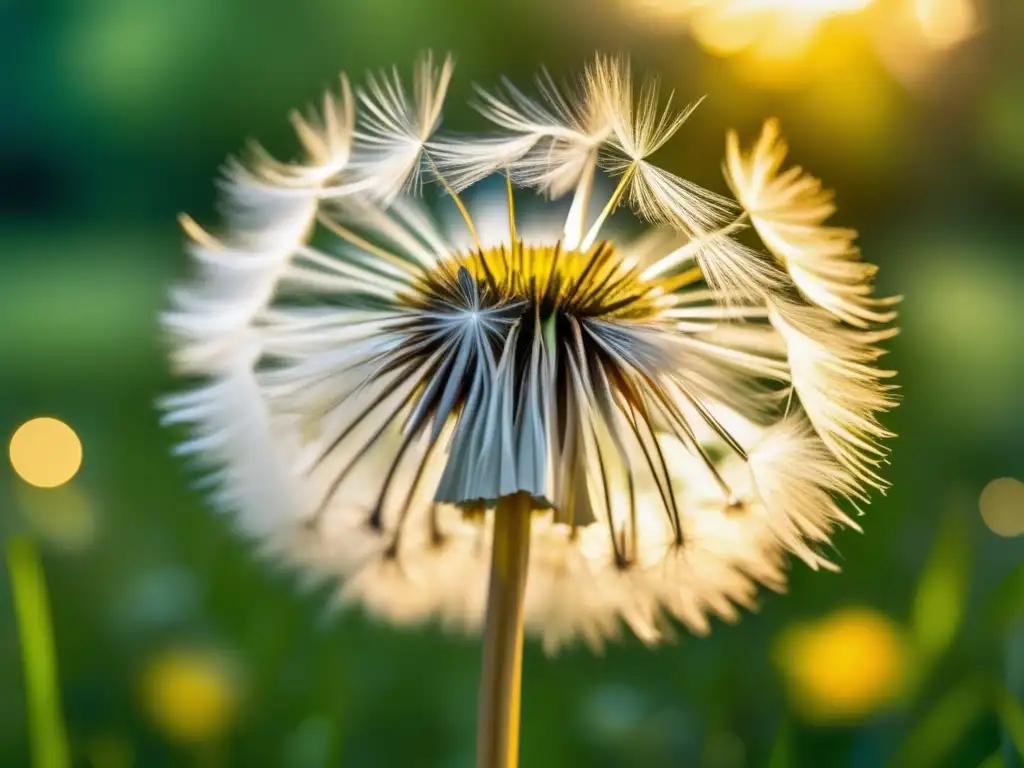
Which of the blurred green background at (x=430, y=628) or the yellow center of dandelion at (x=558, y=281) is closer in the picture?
the yellow center of dandelion at (x=558, y=281)

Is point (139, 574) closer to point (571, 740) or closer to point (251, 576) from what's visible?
point (251, 576)

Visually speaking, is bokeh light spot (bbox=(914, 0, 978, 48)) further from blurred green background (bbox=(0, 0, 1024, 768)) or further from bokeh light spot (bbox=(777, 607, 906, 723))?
bokeh light spot (bbox=(777, 607, 906, 723))

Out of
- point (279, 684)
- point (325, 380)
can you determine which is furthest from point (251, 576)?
point (325, 380)

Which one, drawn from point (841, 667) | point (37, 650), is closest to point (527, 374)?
point (37, 650)

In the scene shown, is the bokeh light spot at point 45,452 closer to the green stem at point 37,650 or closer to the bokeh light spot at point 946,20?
the green stem at point 37,650

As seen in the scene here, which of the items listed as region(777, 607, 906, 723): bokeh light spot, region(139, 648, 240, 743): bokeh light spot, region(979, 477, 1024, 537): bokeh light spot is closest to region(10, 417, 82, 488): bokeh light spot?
region(139, 648, 240, 743): bokeh light spot

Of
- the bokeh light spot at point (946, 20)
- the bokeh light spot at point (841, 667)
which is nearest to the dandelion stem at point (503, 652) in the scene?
the bokeh light spot at point (841, 667)
